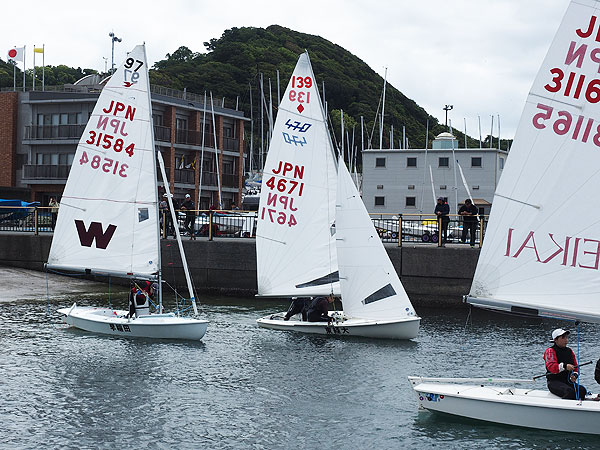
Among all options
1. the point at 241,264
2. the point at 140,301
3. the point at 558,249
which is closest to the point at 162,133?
the point at 241,264

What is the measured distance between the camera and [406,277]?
31.6 metres

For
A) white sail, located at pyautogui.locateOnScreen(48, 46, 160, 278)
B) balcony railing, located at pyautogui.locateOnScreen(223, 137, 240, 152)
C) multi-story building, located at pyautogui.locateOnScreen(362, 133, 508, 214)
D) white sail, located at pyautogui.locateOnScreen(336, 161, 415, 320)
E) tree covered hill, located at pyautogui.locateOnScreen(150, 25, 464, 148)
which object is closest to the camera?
white sail, located at pyautogui.locateOnScreen(336, 161, 415, 320)

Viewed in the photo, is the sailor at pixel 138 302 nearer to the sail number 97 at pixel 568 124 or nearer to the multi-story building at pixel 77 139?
the sail number 97 at pixel 568 124

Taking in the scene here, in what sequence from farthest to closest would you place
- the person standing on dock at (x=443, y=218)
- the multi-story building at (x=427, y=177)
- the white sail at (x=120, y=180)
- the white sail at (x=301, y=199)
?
the multi-story building at (x=427, y=177) → the person standing on dock at (x=443, y=218) → the white sail at (x=301, y=199) → the white sail at (x=120, y=180)

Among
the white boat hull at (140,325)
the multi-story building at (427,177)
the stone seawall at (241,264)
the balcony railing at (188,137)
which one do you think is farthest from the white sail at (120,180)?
the balcony railing at (188,137)

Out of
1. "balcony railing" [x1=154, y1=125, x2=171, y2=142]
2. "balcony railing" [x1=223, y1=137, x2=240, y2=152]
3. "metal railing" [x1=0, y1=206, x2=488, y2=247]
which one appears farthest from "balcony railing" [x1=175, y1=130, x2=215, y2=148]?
"metal railing" [x1=0, y1=206, x2=488, y2=247]

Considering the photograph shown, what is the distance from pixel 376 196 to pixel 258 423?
5118 cm

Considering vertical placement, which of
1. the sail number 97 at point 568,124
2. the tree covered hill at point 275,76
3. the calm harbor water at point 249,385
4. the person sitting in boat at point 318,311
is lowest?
the calm harbor water at point 249,385

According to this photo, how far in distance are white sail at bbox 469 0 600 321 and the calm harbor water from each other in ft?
8.49

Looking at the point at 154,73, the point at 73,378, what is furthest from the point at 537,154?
the point at 154,73

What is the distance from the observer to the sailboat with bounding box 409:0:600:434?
12773 mm

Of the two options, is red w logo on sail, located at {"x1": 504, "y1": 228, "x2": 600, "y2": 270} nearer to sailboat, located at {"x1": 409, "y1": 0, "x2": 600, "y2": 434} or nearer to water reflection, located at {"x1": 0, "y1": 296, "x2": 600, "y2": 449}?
sailboat, located at {"x1": 409, "y1": 0, "x2": 600, "y2": 434}

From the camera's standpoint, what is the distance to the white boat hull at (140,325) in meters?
22.6

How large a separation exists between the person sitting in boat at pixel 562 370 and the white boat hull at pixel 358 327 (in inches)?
354
